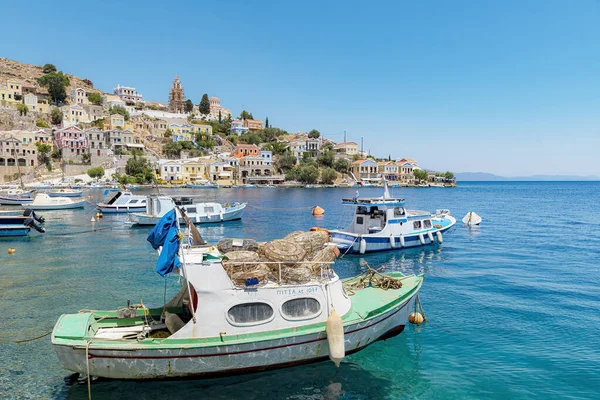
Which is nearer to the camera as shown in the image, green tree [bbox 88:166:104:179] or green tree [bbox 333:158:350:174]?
green tree [bbox 88:166:104:179]

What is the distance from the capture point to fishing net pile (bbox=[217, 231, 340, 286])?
10.6 meters

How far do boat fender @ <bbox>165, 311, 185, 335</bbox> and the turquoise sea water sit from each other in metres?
1.32

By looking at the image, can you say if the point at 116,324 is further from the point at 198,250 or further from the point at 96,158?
the point at 96,158

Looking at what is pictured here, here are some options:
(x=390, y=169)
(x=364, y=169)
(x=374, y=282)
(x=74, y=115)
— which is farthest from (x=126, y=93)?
(x=374, y=282)

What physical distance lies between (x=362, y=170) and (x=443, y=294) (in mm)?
131480

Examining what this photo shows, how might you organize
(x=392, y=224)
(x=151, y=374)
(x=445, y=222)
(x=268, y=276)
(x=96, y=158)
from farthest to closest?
1. (x=96, y=158)
2. (x=445, y=222)
3. (x=392, y=224)
4. (x=268, y=276)
5. (x=151, y=374)

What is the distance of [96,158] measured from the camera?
377ft

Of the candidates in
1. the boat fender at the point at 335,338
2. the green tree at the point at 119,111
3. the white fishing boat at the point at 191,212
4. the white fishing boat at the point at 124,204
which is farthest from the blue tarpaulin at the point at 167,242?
the green tree at the point at 119,111

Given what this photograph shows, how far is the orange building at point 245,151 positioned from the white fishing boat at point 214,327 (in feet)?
433

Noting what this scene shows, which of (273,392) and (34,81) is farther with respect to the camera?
(34,81)

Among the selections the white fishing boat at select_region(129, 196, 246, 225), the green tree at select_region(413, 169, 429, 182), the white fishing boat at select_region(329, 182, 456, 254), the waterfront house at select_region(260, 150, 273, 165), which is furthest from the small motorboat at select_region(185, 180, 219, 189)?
the white fishing boat at select_region(329, 182, 456, 254)

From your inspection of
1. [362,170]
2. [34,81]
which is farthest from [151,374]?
[34,81]

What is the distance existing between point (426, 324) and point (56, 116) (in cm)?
14744

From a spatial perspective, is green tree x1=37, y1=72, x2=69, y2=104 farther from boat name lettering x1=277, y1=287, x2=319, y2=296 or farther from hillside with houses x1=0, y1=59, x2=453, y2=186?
boat name lettering x1=277, y1=287, x2=319, y2=296
